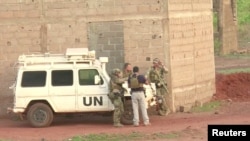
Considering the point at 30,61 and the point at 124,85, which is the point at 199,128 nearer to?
the point at 124,85

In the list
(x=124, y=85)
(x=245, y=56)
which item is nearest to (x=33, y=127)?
(x=124, y=85)

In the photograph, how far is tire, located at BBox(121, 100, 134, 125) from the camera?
61.6 feet

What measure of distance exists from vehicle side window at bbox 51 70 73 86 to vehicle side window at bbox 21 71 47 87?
10.1 inches

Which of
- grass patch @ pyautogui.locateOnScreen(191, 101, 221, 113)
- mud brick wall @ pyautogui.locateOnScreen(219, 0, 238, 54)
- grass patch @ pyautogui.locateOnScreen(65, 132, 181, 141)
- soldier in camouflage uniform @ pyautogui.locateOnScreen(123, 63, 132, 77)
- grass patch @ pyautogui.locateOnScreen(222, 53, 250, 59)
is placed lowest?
grass patch @ pyautogui.locateOnScreen(65, 132, 181, 141)

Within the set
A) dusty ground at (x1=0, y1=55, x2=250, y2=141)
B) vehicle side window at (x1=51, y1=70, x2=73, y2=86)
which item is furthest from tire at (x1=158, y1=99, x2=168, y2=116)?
vehicle side window at (x1=51, y1=70, x2=73, y2=86)

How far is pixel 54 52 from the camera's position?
21.1m

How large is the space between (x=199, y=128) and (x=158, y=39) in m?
4.38

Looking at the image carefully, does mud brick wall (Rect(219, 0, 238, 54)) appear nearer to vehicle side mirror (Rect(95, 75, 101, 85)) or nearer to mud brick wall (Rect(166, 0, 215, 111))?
mud brick wall (Rect(166, 0, 215, 111))

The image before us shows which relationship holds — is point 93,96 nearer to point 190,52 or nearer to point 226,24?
point 190,52

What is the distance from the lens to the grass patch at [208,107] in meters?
21.8

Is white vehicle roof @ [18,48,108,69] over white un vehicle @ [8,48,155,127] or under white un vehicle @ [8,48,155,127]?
over

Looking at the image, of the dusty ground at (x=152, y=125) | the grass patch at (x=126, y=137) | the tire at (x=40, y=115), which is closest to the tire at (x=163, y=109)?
the dusty ground at (x=152, y=125)

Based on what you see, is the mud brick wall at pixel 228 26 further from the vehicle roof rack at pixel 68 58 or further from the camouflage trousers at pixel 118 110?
the camouflage trousers at pixel 118 110

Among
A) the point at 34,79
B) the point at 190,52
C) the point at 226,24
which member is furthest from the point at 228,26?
the point at 34,79
